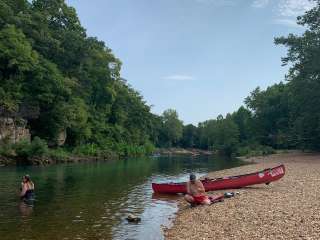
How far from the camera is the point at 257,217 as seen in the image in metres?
17.1

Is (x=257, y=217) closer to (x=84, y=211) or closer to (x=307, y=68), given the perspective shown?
(x=84, y=211)

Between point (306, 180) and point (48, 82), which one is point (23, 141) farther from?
point (306, 180)

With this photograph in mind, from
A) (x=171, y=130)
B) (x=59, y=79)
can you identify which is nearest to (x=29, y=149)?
(x=59, y=79)

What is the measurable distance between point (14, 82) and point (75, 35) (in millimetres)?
21076

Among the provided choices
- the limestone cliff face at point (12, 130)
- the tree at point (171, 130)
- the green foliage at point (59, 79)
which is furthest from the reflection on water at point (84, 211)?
the tree at point (171, 130)

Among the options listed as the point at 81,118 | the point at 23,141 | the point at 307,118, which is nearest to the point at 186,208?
the point at 307,118

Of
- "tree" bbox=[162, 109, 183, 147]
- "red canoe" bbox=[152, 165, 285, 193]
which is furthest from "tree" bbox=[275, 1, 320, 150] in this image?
"tree" bbox=[162, 109, 183, 147]

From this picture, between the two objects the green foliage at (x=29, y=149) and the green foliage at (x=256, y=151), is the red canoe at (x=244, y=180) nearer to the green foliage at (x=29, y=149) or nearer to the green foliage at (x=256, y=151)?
the green foliage at (x=29, y=149)

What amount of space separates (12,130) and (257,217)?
5213 cm

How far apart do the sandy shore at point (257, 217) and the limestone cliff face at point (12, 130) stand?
42.7 m

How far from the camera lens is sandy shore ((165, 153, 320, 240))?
46.9 feet

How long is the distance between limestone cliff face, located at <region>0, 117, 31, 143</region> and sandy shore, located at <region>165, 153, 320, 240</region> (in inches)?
1680

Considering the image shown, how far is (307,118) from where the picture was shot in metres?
57.4

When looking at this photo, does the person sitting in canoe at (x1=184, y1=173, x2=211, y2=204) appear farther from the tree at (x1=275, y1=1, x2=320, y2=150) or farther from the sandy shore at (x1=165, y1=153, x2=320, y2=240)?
the tree at (x1=275, y1=1, x2=320, y2=150)
